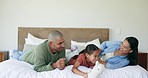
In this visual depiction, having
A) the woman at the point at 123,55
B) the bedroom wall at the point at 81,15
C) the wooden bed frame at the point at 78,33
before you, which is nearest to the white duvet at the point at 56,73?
the woman at the point at 123,55

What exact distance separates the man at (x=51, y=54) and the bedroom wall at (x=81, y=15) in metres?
1.64

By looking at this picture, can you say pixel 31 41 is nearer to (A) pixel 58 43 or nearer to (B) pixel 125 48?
(A) pixel 58 43

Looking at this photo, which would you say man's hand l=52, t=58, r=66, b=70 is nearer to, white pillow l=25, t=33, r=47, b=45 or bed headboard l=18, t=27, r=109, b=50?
white pillow l=25, t=33, r=47, b=45

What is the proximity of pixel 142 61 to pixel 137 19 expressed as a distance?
2.66 feet

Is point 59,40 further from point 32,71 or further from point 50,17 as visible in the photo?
point 50,17

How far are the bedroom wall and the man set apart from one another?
1.64 m

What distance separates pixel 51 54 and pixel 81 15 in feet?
5.91

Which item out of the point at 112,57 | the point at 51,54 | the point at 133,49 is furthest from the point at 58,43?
the point at 133,49

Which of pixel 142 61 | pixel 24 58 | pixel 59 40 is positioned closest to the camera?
pixel 59 40

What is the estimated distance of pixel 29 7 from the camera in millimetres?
3836

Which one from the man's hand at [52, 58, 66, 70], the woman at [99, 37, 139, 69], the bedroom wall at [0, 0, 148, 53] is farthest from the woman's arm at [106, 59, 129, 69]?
the bedroom wall at [0, 0, 148, 53]

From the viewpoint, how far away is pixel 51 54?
7.20ft

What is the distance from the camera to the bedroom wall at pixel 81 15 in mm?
3814

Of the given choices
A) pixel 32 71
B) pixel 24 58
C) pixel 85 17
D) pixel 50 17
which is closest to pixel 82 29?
pixel 85 17
